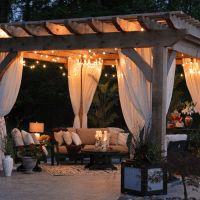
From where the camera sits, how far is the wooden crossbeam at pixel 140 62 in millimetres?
10266

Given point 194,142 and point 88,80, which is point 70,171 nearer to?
point 194,142

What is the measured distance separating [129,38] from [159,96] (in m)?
1.30

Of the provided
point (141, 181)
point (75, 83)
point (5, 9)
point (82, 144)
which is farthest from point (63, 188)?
point (5, 9)

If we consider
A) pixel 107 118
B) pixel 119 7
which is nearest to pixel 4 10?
pixel 119 7

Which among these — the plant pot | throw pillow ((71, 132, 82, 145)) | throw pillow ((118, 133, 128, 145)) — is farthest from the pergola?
throw pillow ((118, 133, 128, 145))

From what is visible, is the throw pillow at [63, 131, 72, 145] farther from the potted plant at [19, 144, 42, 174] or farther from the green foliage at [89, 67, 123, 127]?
the green foliage at [89, 67, 123, 127]

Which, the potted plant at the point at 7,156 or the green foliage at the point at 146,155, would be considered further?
the potted plant at the point at 7,156

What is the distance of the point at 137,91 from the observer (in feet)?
34.5

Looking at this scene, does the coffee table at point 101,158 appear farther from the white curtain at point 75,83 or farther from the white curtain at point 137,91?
the white curtain at point 75,83

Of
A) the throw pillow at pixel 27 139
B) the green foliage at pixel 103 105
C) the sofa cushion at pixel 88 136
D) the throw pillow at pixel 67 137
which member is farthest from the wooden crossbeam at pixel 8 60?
the green foliage at pixel 103 105

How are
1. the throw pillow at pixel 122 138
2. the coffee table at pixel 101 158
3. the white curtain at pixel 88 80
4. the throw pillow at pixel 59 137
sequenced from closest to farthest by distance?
the coffee table at pixel 101 158, the throw pillow at pixel 59 137, the throw pillow at pixel 122 138, the white curtain at pixel 88 80

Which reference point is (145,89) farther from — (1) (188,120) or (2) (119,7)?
(2) (119,7)

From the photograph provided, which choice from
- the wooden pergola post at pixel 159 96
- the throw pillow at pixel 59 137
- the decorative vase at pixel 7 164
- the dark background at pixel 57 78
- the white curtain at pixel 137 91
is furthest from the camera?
the dark background at pixel 57 78

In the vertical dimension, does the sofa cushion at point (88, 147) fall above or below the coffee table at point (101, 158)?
above
